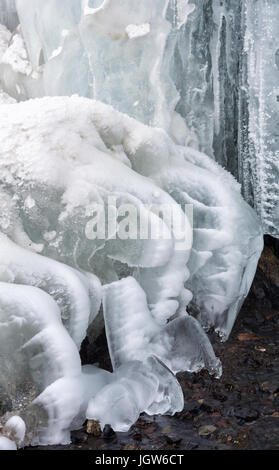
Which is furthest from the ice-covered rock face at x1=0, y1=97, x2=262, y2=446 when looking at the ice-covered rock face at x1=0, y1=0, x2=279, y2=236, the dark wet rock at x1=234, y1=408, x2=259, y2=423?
the ice-covered rock face at x1=0, y1=0, x2=279, y2=236

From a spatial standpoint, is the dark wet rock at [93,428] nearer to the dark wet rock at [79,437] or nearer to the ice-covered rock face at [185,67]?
the dark wet rock at [79,437]

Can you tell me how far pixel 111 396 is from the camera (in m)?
3.46

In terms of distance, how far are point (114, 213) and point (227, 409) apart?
61.0 inches

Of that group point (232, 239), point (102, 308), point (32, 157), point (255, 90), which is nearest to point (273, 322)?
point (232, 239)

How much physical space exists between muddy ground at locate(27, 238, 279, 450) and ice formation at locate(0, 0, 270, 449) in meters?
0.11

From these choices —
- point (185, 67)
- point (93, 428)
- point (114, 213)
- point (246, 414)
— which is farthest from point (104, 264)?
point (185, 67)

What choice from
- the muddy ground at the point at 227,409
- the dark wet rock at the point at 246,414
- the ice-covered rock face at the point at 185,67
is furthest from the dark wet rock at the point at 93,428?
the ice-covered rock face at the point at 185,67

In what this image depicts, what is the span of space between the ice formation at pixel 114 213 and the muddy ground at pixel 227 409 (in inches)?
4.3

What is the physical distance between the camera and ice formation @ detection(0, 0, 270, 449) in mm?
3537

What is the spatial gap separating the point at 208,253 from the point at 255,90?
168cm

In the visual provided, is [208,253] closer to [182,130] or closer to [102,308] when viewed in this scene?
[102,308]

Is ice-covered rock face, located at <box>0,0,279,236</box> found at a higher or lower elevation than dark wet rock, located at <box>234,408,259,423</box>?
higher

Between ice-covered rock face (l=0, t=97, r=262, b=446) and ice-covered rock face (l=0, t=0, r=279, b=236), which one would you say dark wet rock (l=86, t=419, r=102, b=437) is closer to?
ice-covered rock face (l=0, t=97, r=262, b=446)
